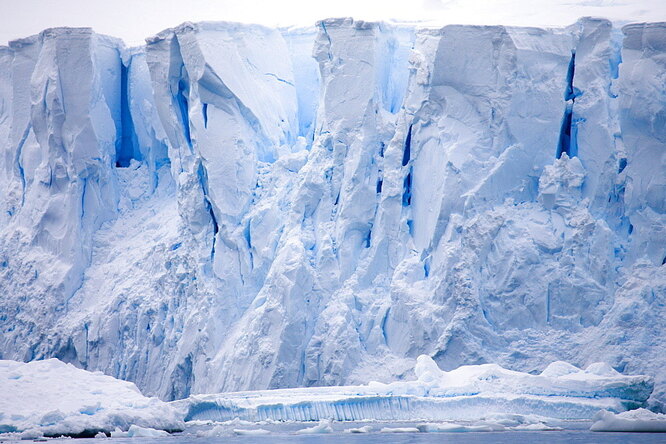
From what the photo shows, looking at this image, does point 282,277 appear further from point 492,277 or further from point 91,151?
point 91,151

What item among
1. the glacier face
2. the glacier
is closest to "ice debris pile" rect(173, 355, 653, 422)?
the glacier

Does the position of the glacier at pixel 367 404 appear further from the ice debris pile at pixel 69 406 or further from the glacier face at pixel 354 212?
the glacier face at pixel 354 212

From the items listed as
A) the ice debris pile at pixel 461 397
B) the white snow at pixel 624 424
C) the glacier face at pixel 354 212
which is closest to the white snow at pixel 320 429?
the ice debris pile at pixel 461 397

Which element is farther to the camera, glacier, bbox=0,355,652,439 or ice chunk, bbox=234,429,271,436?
ice chunk, bbox=234,429,271,436

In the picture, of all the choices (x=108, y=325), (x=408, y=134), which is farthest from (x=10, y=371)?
(x=408, y=134)

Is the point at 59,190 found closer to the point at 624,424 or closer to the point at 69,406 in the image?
the point at 69,406

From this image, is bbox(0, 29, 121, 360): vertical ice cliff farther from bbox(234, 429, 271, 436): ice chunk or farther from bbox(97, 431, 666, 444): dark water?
bbox(234, 429, 271, 436): ice chunk
